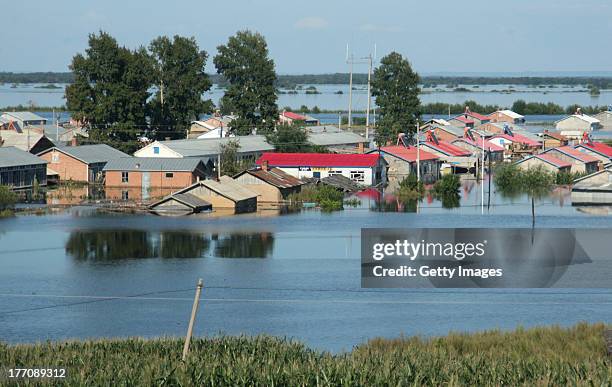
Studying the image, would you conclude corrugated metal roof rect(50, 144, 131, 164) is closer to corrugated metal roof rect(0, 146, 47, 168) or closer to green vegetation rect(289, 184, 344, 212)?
corrugated metal roof rect(0, 146, 47, 168)

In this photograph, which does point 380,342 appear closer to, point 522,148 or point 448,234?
point 448,234

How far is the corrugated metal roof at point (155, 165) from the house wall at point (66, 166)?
1.45 metres

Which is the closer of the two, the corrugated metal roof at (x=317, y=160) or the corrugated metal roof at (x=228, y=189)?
the corrugated metal roof at (x=228, y=189)

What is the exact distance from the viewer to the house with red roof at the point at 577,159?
4831cm

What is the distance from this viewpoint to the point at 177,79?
50469 millimetres

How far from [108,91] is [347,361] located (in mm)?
34569

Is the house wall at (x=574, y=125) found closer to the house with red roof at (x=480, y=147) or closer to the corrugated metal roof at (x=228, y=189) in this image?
the house with red roof at (x=480, y=147)

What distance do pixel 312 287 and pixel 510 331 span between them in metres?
5.48

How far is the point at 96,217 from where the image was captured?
32750mm

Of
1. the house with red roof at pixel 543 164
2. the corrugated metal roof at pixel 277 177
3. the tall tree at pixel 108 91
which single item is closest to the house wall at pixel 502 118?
the house with red roof at pixel 543 164

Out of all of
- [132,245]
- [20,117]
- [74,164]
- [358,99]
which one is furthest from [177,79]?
[358,99]

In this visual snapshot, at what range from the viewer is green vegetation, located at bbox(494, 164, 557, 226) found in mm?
43219

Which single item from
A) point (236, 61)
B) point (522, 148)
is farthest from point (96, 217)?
point (522, 148)

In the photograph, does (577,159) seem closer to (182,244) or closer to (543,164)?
(543,164)
